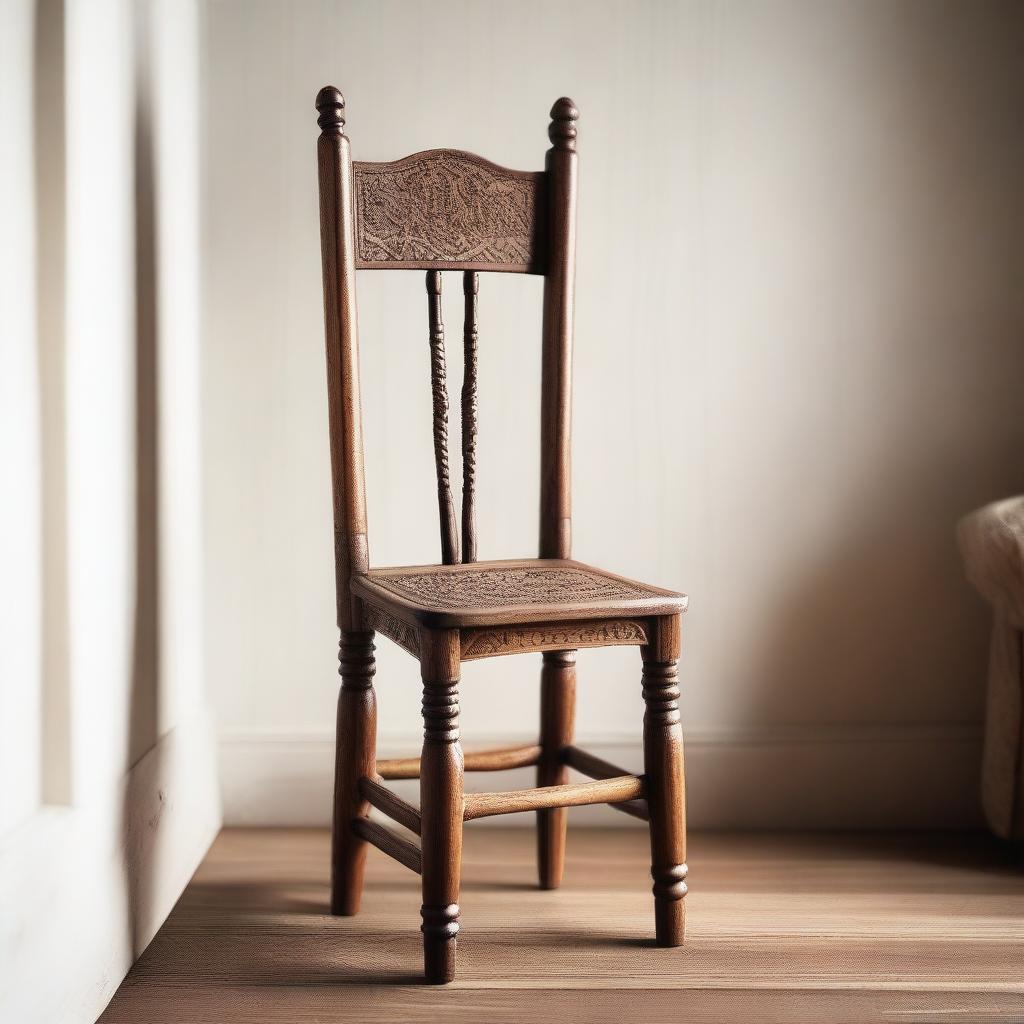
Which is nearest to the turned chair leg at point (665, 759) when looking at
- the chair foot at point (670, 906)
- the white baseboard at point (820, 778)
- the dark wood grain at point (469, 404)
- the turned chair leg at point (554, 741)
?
the chair foot at point (670, 906)

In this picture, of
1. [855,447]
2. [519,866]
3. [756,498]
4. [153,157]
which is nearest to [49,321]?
[153,157]

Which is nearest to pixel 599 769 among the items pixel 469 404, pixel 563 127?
pixel 469 404

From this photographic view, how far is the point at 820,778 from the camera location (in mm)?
1928

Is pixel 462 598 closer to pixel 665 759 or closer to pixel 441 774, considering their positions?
pixel 441 774

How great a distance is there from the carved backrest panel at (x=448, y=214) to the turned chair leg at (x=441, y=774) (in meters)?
0.56

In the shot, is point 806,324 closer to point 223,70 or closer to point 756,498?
point 756,498

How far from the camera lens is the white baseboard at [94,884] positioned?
1088 millimetres

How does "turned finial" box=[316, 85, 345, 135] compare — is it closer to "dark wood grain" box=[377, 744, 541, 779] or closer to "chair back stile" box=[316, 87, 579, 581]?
"chair back stile" box=[316, 87, 579, 581]

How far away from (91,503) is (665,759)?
740 mm

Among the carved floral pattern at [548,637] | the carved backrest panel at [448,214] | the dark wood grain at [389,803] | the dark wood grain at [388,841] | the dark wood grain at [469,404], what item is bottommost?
the dark wood grain at [388,841]

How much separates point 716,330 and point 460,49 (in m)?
0.61

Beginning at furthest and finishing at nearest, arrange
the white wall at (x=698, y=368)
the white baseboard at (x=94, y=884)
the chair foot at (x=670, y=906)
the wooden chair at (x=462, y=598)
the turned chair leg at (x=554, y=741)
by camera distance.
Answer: the white wall at (x=698, y=368) → the turned chair leg at (x=554, y=741) → the chair foot at (x=670, y=906) → the wooden chair at (x=462, y=598) → the white baseboard at (x=94, y=884)

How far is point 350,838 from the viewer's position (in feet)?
5.01

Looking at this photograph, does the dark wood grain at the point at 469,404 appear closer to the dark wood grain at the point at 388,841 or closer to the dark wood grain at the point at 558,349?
the dark wood grain at the point at 558,349
